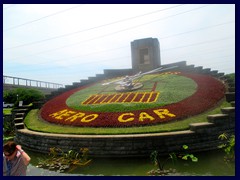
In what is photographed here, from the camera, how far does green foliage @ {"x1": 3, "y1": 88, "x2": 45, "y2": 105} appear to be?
23062mm

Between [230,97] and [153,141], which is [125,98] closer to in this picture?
[230,97]

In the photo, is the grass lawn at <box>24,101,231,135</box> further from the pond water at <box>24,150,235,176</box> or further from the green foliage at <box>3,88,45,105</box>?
the green foliage at <box>3,88,45,105</box>

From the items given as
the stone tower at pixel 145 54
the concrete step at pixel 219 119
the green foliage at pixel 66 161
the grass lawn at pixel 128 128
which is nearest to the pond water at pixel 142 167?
the green foliage at pixel 66 161

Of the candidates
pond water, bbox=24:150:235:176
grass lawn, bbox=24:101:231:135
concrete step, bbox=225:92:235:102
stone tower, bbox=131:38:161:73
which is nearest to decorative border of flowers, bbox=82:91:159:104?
grass lawn, bbox=24:101:231:135

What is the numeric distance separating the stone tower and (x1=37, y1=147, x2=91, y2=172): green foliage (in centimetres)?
1329

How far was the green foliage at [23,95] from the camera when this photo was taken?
2306 cm

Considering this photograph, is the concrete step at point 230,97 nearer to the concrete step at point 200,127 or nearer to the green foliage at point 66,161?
the concrete step at point 200,127

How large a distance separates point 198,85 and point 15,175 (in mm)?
10933

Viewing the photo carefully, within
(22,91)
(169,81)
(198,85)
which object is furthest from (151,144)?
(22,91)

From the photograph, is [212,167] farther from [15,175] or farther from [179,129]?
[15,175]

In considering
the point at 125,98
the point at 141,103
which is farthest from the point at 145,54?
the point at 141,103

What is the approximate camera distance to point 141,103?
11211 millimetres

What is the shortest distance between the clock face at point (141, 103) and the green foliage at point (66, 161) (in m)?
2.00

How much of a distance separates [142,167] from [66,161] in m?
2.26
